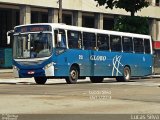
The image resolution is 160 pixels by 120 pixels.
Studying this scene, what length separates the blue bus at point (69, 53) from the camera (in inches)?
1099

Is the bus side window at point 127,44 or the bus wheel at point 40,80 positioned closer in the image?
the bus wheel at point 40,80

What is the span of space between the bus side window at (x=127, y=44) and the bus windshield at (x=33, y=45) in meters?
7.39

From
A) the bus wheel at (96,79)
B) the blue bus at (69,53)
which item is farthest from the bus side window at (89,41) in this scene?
the bus wheel at (96,79)

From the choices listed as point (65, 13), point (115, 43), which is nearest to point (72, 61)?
point (115, 43)

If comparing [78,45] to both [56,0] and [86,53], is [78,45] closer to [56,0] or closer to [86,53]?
[86,53]

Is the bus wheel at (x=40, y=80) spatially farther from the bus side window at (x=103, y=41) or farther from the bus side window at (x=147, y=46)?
the bus side window at (x=147, y=46)

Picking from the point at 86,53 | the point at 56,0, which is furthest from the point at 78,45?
the point at 56,0

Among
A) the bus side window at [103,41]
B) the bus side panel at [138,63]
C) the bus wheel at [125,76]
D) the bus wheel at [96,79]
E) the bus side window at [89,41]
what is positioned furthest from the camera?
the bus side panel at [138,63]

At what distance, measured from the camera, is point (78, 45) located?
29609 millimetres

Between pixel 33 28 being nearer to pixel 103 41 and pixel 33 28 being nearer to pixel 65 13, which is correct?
pixel 103 41

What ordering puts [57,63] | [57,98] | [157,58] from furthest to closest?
[157,58], [57,63], [57,98]

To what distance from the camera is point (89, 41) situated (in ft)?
101

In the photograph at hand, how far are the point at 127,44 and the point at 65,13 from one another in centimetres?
3910

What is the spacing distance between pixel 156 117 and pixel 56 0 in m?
53.6
